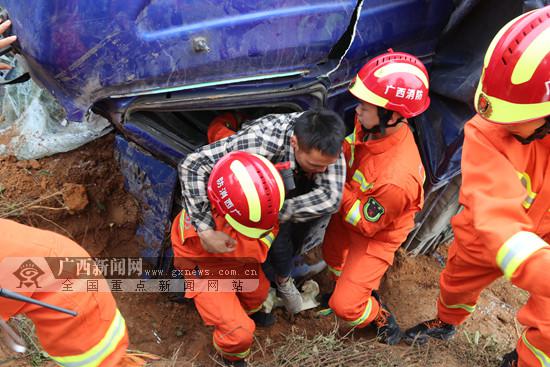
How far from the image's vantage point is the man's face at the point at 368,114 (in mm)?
2701

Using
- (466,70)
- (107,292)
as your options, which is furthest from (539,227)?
(107,292)

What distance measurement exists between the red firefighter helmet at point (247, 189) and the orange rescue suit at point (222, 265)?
32 cm

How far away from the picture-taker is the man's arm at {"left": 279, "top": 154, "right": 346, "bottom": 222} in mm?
2605

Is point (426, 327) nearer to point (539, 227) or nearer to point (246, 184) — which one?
point (539, 227)

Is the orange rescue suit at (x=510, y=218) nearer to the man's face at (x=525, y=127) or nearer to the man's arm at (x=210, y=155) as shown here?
the man's face at (x=525, y=127)

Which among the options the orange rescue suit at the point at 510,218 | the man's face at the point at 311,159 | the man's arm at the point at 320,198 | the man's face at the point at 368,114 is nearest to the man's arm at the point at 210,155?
the man's face at the point at 311,159

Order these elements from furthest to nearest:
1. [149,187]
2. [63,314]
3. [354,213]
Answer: [149,187]
[354,213]
[63,314]

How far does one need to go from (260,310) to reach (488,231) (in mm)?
1905

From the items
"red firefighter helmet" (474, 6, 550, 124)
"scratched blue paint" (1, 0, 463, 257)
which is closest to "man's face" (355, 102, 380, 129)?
"scratched blue paint" (1, 0, 463, 257)

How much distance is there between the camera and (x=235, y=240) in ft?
8.66

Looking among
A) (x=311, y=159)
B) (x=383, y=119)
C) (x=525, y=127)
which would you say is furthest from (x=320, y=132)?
(x=525, y=127)

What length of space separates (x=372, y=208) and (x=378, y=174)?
0.63 feet

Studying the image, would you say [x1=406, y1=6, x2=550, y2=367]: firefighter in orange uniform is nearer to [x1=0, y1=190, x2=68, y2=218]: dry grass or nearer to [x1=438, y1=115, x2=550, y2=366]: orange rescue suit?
[x1=438, y1=115, x2=550, y2=366]: orange rescue suit

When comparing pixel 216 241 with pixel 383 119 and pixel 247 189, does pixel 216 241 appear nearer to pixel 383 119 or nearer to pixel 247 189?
pixel 247 189
